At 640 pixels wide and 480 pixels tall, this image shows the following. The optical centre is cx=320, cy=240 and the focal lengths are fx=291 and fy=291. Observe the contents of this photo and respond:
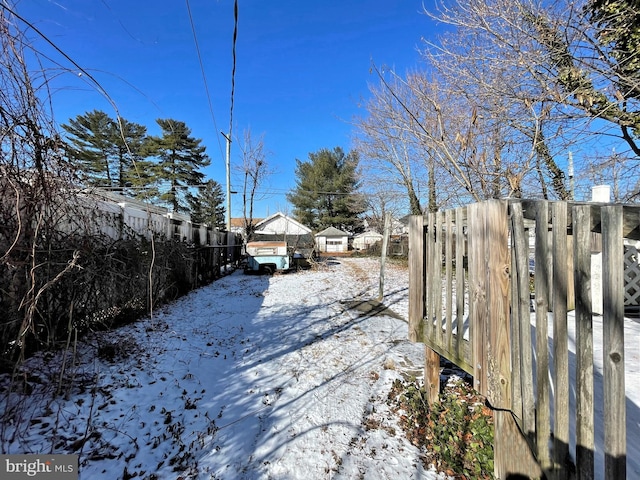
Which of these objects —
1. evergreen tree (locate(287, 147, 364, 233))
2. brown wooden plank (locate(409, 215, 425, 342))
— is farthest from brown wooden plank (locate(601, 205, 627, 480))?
evergreen tree (locate(287, 147, 364, 233))

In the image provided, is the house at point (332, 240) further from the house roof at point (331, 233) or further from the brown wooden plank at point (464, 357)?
the brown wooden plank at point (464, 357)

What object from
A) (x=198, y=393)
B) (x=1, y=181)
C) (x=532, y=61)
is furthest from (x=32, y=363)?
(x=532, y=61)

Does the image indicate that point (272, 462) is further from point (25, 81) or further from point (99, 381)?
point (25, 81)

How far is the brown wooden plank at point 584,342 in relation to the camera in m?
1.16

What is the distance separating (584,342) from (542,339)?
0.23m

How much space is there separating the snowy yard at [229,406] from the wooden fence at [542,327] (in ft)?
2.41

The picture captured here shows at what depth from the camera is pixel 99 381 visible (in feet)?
8.89

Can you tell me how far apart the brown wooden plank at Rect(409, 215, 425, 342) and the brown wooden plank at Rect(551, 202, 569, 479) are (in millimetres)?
1198

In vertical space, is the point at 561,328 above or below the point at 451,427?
above

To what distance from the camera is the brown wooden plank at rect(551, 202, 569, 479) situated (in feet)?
4.23

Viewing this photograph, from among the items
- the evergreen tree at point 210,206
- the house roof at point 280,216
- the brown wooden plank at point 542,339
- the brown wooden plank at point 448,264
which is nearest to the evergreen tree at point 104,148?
the brown wooden plank at point 448,264

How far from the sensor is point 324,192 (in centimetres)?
3152

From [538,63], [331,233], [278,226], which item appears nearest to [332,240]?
[331,233]

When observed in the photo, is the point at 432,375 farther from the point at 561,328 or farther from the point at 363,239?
the point at 363,239
